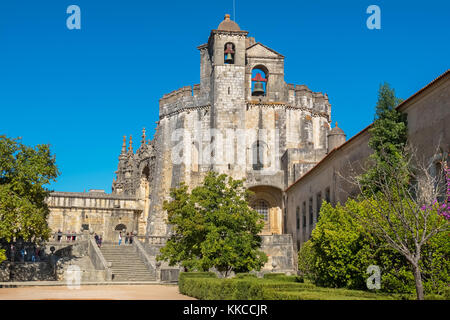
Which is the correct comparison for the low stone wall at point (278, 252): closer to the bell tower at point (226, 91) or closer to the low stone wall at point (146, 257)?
the low stone wall at point (146, 257)

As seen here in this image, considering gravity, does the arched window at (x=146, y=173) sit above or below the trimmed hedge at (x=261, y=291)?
above

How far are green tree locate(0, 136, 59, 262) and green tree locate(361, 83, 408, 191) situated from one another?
17.2m

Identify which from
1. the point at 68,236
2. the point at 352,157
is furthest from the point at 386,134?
the point at 68,236

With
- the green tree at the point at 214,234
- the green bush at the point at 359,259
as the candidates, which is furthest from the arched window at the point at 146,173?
the green bush at the point at 359,259

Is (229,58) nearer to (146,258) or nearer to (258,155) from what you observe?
(258,155)

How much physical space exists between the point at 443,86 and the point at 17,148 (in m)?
21.9

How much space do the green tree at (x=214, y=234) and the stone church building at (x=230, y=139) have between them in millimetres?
15561

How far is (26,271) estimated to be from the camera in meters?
34.6

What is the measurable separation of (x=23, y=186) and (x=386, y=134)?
19.0 m

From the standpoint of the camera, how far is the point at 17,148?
30625 mm

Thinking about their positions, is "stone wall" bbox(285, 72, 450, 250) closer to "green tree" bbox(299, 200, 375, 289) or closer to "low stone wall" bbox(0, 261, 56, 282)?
"green tree" bbox(299, 200, 375, 289)

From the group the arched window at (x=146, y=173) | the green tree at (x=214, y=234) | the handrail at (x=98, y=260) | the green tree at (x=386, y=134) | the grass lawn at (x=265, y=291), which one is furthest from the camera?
the arched window at (x=146, y=173)

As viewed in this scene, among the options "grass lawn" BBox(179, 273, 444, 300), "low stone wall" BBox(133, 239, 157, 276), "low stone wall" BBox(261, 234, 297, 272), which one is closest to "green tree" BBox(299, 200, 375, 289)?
"grass lawn" BBox(179, 273, 444, 300)

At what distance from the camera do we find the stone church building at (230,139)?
47875 mm
